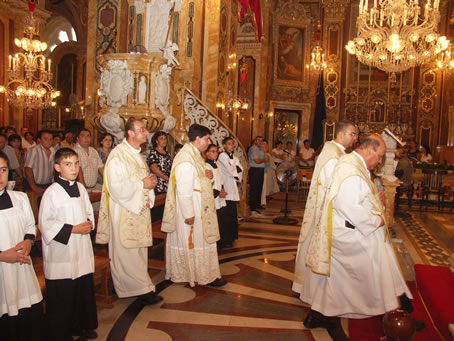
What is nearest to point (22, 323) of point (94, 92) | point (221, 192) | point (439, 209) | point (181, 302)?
point (181, 302)

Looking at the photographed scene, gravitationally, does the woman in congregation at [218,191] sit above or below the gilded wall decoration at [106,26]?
below

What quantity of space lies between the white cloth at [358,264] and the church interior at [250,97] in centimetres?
34

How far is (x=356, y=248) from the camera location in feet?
11.6

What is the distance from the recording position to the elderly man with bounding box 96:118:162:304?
4.06 metres

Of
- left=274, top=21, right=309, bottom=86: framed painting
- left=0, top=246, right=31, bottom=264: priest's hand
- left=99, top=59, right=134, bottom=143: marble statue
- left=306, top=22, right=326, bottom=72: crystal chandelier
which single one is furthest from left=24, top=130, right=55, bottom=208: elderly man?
left=274, top=21, right=309, bottom=86: framed painting

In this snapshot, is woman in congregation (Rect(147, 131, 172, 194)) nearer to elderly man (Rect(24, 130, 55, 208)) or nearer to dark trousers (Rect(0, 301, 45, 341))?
elderly man (Rect(24, 130, 55, 208))

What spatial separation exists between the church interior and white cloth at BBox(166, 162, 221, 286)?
179 mm

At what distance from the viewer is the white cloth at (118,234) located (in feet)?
13.3

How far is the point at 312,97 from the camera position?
1894 centimetres

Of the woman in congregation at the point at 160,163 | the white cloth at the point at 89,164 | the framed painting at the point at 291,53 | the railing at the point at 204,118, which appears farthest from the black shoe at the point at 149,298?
the framed painting at the point at 291,53

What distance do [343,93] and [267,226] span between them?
12000mm

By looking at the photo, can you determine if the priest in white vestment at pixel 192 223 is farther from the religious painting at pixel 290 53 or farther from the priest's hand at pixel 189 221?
the religious painting at pixel 290 53

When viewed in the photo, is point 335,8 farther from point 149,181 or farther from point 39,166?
point 149,181

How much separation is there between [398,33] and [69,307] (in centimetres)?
1033
